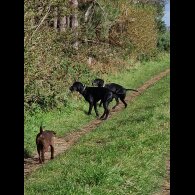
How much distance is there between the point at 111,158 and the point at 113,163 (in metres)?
0.39

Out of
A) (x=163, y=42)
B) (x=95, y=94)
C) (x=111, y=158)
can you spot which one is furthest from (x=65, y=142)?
(x=163, y=42)

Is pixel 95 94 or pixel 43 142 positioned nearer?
pixel 43 142

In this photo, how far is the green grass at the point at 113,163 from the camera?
24.8ft

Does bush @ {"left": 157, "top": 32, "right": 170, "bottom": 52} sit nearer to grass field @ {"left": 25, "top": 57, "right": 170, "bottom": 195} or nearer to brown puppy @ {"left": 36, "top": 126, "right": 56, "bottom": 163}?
grass field @ {"left": 25, "top": 57, "right": 170, "bottom": 195}

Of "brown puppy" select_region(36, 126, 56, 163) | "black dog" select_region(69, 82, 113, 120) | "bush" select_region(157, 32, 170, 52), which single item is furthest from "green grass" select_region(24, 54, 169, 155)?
"bush" select_region(157, 32, 170, 52)

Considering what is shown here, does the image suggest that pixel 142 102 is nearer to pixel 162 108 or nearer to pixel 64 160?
pixel 162 108

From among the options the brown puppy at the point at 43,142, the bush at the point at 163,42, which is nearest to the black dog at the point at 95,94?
the brown puppy at the point at 43,142

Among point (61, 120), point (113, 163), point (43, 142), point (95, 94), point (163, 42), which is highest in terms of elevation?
point (163, 42)

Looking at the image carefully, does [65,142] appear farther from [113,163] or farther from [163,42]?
[163,42]

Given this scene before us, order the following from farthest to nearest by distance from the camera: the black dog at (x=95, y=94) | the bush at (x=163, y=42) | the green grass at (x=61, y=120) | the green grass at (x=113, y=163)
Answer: the bush at (x=163, y=42) → the black dog at (x=95, y=94) → the green grass at (x=61, y=120) → the green grass at (x=113, y=163)

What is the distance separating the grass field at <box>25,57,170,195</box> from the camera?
24.9 ft

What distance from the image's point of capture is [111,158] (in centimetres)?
921

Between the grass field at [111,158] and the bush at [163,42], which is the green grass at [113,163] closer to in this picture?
the grass field at [111,158]
